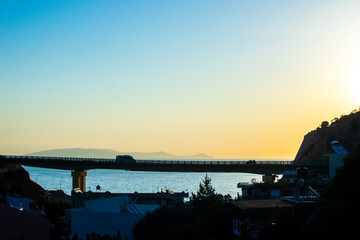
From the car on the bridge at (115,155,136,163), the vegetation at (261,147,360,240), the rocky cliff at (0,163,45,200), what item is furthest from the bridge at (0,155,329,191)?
the vegetation at (261,147,360,240)

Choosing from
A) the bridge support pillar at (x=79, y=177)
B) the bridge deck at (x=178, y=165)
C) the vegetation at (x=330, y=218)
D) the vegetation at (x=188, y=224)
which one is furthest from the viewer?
the bridge support pillar at (x=79, y=177)

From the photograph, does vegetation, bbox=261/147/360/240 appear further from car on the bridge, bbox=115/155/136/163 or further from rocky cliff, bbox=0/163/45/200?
rocky cliff, bbox=0/163/45/200

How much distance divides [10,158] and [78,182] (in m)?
22.0

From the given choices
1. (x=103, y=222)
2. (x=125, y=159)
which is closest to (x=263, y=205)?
(x=103, y=222)

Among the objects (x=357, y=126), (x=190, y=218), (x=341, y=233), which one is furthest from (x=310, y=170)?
(x=341, y=233)

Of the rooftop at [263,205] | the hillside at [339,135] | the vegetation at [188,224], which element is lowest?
the vegetation at [188,224]

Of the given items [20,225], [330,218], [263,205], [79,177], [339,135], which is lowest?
[79,177]

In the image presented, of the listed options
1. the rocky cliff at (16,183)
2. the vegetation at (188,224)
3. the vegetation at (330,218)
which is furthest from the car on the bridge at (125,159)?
the vegetation at (330,218)

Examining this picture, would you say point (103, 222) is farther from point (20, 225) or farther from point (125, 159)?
point (125, 159)

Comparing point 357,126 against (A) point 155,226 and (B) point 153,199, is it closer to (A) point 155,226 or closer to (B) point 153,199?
(B) point 153,199

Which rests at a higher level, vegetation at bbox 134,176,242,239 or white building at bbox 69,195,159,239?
vegetation at bbox 134,176,242,239

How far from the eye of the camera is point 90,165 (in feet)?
334

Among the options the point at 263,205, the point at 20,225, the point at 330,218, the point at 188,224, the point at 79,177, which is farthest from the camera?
the point at 79,177

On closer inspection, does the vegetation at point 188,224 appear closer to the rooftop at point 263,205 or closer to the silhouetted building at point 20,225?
the rooftop at point 263,205
